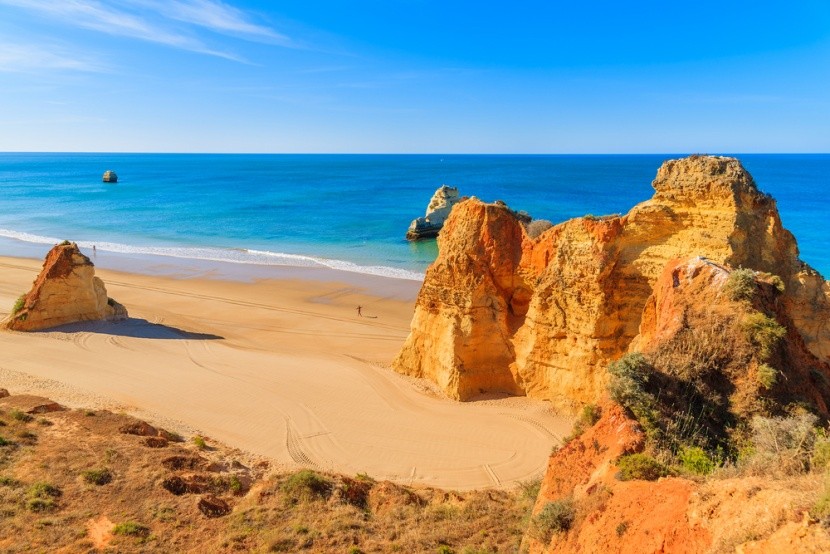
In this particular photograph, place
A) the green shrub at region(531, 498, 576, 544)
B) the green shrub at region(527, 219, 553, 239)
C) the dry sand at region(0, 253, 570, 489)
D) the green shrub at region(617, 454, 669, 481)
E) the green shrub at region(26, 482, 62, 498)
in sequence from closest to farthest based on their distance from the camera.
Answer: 1. the green shrub at region(617, 454, 669, 481)
2. the green shrub at region(531, 498, 576, 544)
3. the green shrub at region(26, 482, 62, 498)
4. the dry sand at region(0, 253, 570, 489)
5. the green shrub at region(527, 219, 553, 239)

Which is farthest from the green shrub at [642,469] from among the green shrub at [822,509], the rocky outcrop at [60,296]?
the rocky outcrop at [60,296]

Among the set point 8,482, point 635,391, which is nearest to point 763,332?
point 635,391

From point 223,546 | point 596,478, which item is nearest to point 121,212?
point 223,546

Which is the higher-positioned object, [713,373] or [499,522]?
[713,373]

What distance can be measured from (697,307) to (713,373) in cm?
133

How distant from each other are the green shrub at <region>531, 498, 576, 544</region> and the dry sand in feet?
23.1

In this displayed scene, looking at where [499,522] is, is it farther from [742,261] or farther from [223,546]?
[742,261]

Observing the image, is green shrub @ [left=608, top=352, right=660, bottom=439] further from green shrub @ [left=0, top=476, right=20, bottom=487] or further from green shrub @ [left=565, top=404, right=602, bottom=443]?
green shrub @ [left=0, top=476, right=20, bottom=487]

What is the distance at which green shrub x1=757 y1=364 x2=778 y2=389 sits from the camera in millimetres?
7879

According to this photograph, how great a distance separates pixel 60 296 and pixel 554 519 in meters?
25.9

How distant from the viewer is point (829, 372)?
1102 centimetres

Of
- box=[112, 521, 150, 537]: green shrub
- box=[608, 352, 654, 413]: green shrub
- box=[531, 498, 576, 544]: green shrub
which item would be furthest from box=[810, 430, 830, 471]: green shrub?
box=[112, 521, 150, 537]: green shrub

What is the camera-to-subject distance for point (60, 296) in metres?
25.4

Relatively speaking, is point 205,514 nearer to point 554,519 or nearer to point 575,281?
point 554,519
